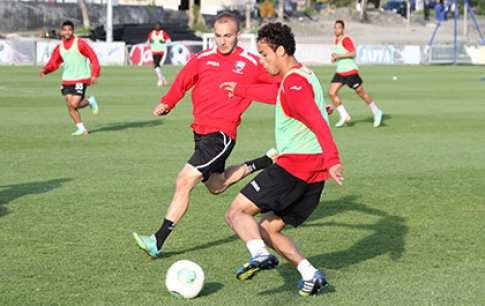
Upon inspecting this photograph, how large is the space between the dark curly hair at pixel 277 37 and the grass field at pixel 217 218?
178 cm

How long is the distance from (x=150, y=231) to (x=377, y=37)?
200ft

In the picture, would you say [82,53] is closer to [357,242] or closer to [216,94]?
[216,94]

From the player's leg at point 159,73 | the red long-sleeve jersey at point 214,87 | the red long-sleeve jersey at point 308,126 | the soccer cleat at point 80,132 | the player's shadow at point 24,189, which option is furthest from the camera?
the player's leg at point 159,73

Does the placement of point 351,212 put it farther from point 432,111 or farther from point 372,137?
point 432,111

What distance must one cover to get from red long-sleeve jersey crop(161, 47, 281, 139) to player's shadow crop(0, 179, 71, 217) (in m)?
2.92

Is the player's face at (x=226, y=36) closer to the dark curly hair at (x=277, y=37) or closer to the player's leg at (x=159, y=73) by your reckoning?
the dark curly hair at (x=277, y=37)

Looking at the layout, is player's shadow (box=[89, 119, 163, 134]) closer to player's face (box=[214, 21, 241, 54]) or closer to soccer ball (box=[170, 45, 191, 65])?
player's face (box=[214, 21, 241, 54])

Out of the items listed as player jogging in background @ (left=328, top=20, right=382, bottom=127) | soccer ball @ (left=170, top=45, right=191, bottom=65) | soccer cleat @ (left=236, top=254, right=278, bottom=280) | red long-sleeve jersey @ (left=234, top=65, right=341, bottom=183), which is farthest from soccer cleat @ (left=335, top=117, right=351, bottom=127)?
soccer ball @ (left=170, top=45, right=191, bottom=65)

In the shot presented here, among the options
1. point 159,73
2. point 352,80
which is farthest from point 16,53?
point 352,80

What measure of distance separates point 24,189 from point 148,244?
3755mm

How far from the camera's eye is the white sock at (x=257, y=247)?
562 cm

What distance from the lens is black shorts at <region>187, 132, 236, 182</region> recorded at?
7.21m

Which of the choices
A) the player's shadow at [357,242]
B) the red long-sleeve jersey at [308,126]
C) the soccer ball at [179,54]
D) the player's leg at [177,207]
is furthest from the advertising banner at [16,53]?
the red long-sleeve jersey at [308,126]

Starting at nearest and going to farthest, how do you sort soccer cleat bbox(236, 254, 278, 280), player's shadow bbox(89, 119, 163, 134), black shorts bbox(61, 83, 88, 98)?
soccer cleat bbox(236, 254, 278, 280) < black shorts bbox(61, 83, 88, 98) < player's shadow bbox(89, 119, 163, 134)
